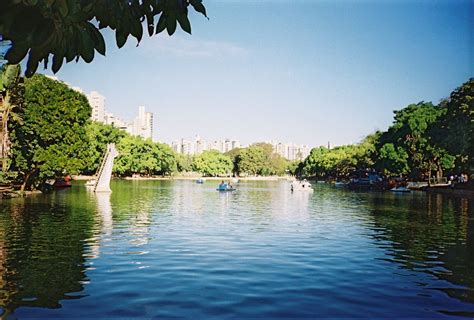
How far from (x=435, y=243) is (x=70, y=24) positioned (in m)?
20.4

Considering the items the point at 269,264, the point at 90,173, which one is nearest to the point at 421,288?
the point at 269,264

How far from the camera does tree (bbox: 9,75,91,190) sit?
159ft

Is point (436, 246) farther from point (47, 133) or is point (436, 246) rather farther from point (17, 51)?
point (47, 133)

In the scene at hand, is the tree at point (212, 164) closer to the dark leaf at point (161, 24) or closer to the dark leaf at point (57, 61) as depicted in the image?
the dark leaf at point (161, 24)

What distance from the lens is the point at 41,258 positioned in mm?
15539

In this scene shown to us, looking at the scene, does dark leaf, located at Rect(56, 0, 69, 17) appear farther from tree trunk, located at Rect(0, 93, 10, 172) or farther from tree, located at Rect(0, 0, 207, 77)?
tree trunk, located at Rect(0, 93, 10, 172)

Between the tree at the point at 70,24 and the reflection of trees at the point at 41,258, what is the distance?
782 cm

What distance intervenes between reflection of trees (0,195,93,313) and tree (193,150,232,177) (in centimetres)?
15150

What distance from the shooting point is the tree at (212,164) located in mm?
180500

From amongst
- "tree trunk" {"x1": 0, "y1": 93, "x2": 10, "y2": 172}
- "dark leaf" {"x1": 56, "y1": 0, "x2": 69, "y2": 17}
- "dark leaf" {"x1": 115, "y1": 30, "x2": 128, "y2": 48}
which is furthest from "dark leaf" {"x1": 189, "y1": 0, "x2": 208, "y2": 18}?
"tree trunk" {"x1": 0, "y1": 93, "x2": 10, "y2": 172}

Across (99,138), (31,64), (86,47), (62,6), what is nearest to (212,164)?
(99,138)

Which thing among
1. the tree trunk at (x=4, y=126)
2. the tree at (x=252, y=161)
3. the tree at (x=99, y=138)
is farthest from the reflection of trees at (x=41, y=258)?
the tree at (x=252, y=161)

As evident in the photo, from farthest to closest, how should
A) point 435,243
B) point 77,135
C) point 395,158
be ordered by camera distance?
point 395,158 → point 77,135 → point 435,243

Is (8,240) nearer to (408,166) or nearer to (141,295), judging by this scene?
(141,295)
